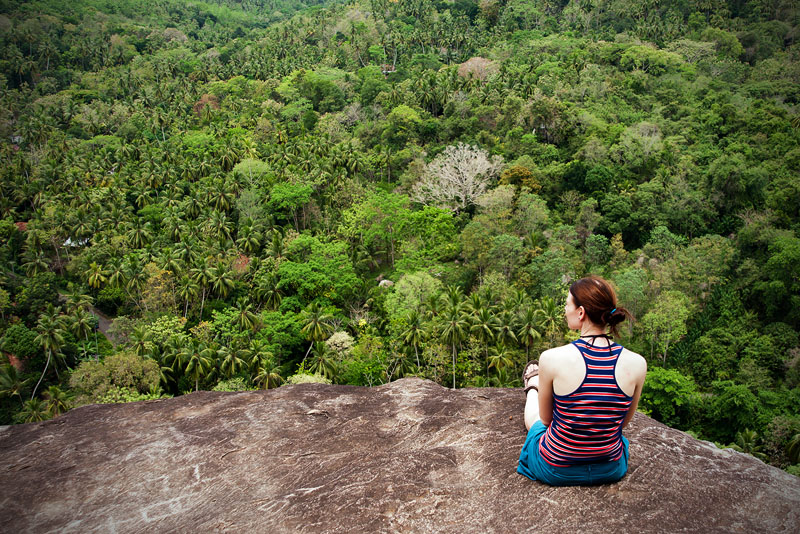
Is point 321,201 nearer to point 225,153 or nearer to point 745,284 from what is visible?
point 225,153

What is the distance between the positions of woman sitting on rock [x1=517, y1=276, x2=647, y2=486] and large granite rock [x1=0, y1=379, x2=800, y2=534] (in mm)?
510

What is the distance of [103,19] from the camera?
121000 mm

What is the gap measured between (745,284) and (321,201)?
37751mm

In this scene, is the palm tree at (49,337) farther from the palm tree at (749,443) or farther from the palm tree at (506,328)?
the palm tree at (749,443)

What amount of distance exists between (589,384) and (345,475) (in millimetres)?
2639

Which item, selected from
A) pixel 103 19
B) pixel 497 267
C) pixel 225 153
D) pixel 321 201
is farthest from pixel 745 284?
pixel 103 19

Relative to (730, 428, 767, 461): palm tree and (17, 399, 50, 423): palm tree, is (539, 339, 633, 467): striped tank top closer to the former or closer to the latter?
(730, 428, 767, 461): palm tree

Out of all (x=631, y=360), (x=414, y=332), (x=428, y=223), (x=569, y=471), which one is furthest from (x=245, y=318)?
(x=631, y=360)

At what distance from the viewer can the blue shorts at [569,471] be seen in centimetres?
449

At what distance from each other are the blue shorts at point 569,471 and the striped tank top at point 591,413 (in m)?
0.13

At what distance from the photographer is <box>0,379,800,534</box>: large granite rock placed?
174 inches

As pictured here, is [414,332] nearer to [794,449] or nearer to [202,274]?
[202,274]

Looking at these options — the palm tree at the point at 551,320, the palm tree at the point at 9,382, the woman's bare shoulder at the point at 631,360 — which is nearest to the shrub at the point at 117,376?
the palm tree at the point at 9,382

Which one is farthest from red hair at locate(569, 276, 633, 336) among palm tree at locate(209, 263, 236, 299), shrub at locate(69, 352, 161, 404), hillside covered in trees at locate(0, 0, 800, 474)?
palm tree at locate(209, 263, 236, 299)
